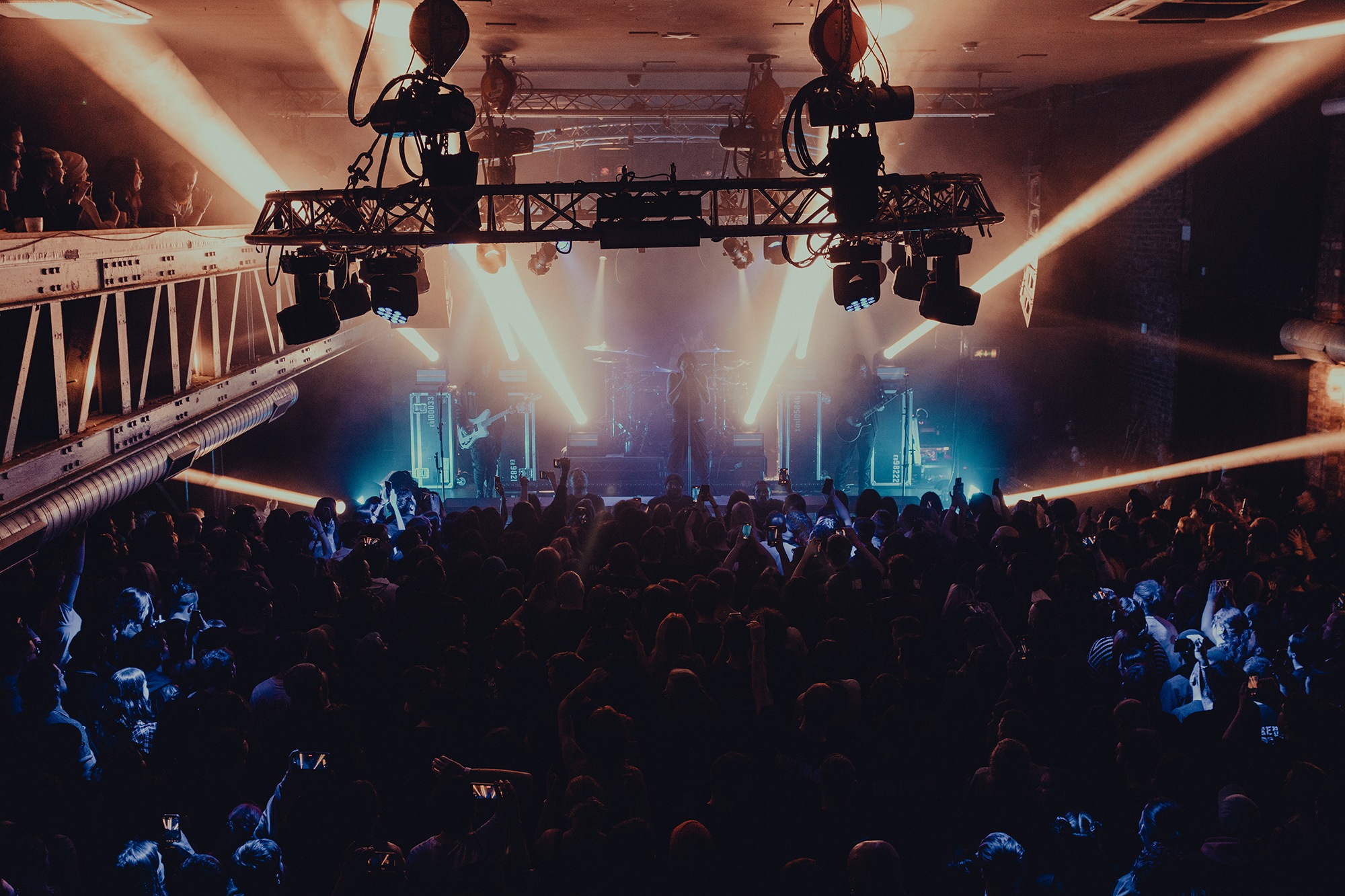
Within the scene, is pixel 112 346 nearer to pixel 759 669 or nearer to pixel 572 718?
pixel 572 718

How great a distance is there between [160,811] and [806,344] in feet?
37.7

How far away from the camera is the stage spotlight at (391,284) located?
6.02 meters

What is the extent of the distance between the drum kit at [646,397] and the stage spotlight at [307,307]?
6.63 m

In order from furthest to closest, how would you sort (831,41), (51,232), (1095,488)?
(1095,488) → (831,41) → (51,232)

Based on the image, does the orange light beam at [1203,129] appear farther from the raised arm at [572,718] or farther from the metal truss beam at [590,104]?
the raised arm at [572,718]

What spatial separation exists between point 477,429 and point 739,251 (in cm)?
372

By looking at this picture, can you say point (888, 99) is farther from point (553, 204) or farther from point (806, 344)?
point (806, 344)

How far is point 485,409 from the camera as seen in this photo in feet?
38.2

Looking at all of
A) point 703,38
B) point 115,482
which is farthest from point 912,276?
point 115,482

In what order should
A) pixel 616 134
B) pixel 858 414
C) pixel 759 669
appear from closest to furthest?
pixel 759 669 < pixel 616 134 < pixel 858 414

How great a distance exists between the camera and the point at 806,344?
13.7m

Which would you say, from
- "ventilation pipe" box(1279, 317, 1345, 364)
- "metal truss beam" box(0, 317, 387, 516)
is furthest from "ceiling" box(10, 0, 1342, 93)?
"metal truss beam" box(0, 317, 387, 516)

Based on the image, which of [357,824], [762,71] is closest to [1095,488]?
[762,71]

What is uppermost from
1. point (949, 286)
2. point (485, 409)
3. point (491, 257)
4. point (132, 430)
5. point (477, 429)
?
point (491, 257)
